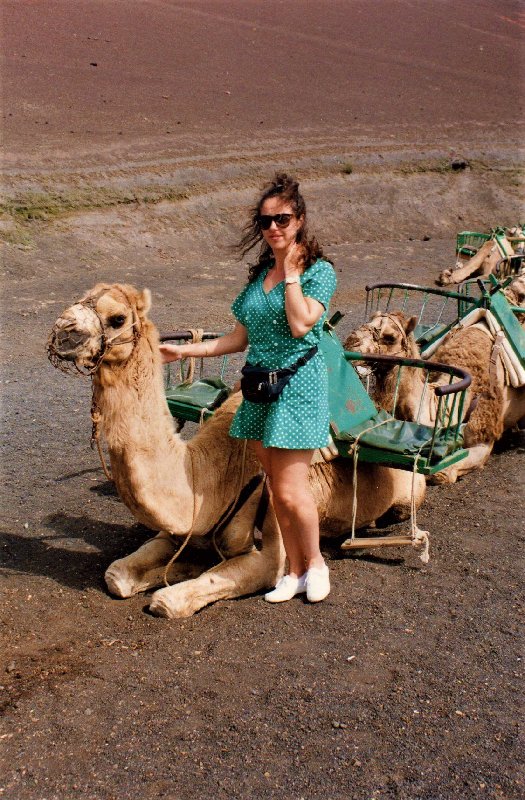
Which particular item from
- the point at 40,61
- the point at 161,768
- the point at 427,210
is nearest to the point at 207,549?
the point at 161,768

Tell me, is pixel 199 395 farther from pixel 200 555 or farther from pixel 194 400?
pixel 200 555

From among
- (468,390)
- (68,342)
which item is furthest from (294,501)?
(468,390)

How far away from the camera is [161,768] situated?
3.52m

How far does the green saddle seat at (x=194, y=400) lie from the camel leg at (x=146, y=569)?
0.83 m

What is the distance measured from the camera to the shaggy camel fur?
21.9ft

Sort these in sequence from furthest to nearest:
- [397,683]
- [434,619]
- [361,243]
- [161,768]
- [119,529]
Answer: [361,243]
[119,529]
[434,619]
[397,683]
[161,768]

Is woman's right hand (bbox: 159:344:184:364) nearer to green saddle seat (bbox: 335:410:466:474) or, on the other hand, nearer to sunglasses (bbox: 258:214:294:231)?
sunglasses (bbox: 258:214:294:231)

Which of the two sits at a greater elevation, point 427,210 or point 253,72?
point 253,72

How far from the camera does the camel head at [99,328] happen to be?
4.15 metres

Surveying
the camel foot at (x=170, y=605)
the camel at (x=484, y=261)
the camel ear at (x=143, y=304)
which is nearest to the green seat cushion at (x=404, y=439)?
the camel foot at (x=170, y=605)

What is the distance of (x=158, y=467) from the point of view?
4559mm

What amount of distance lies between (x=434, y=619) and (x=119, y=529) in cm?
203

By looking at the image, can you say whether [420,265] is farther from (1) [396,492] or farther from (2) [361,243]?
(1) [396,492]

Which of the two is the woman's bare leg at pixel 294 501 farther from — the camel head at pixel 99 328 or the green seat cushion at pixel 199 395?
the green seat cushion at pixel 199 395
